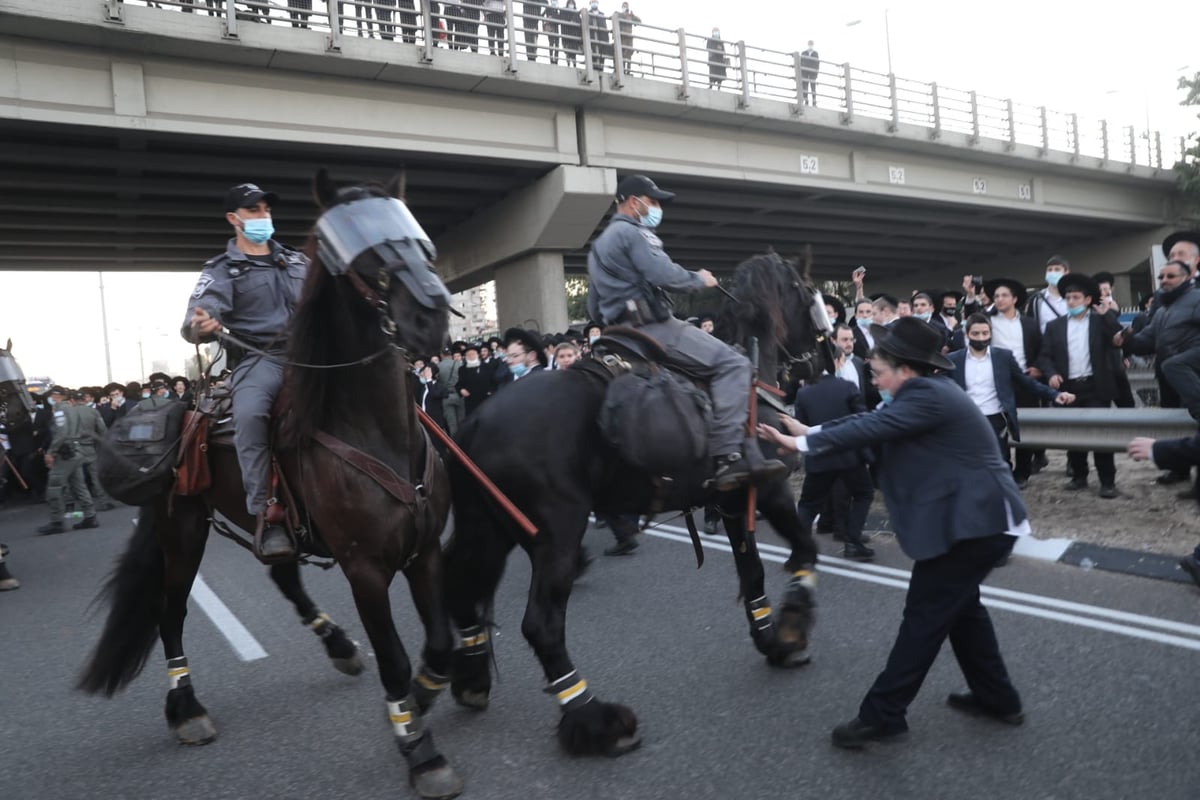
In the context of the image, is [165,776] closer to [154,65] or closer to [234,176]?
[154,65]

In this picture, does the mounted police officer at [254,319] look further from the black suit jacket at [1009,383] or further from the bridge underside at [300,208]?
the bridge underside at [300,208]

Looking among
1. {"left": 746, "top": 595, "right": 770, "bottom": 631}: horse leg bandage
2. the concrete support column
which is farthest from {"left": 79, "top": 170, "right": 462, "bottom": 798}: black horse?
the concrete support column

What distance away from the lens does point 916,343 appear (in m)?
3.72

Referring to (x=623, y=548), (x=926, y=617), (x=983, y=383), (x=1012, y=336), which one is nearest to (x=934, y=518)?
(x=926, y=617)

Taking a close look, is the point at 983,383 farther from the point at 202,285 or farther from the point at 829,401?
the point at 202,285

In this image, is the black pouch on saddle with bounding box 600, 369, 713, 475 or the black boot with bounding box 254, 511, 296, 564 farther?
the black pouch on saddle with bounding box 600, 369, 713, 475

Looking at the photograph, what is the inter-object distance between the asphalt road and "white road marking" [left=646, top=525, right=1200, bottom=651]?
0.07ft

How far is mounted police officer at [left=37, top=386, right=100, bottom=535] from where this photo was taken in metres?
12.1

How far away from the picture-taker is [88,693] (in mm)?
4449

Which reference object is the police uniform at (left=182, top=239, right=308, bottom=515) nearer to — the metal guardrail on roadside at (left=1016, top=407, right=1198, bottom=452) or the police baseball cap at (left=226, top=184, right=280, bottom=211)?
the police baseball cap at (left=226, top=184, right=280, bottom=211)

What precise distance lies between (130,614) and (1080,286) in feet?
29.1

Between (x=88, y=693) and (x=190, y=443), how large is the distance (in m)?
1.42

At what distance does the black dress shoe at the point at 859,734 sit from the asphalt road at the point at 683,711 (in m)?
0.06

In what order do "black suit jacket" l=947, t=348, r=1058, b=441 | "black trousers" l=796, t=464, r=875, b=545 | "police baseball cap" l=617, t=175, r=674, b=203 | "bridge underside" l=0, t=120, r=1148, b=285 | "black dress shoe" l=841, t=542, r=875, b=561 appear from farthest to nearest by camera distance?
1. "bridge underside" l=0, t=120, r=1148, b=285
2. "black suit jacket" l=947, t=348, r=1058, b=441
3. "black trousers" l=796, t=464, r=875, b=545
4. "black dress shoe" l=841, t=542, r=875, b=561
5. "police baseball cap" l=617, t=175, r=674, b=203
